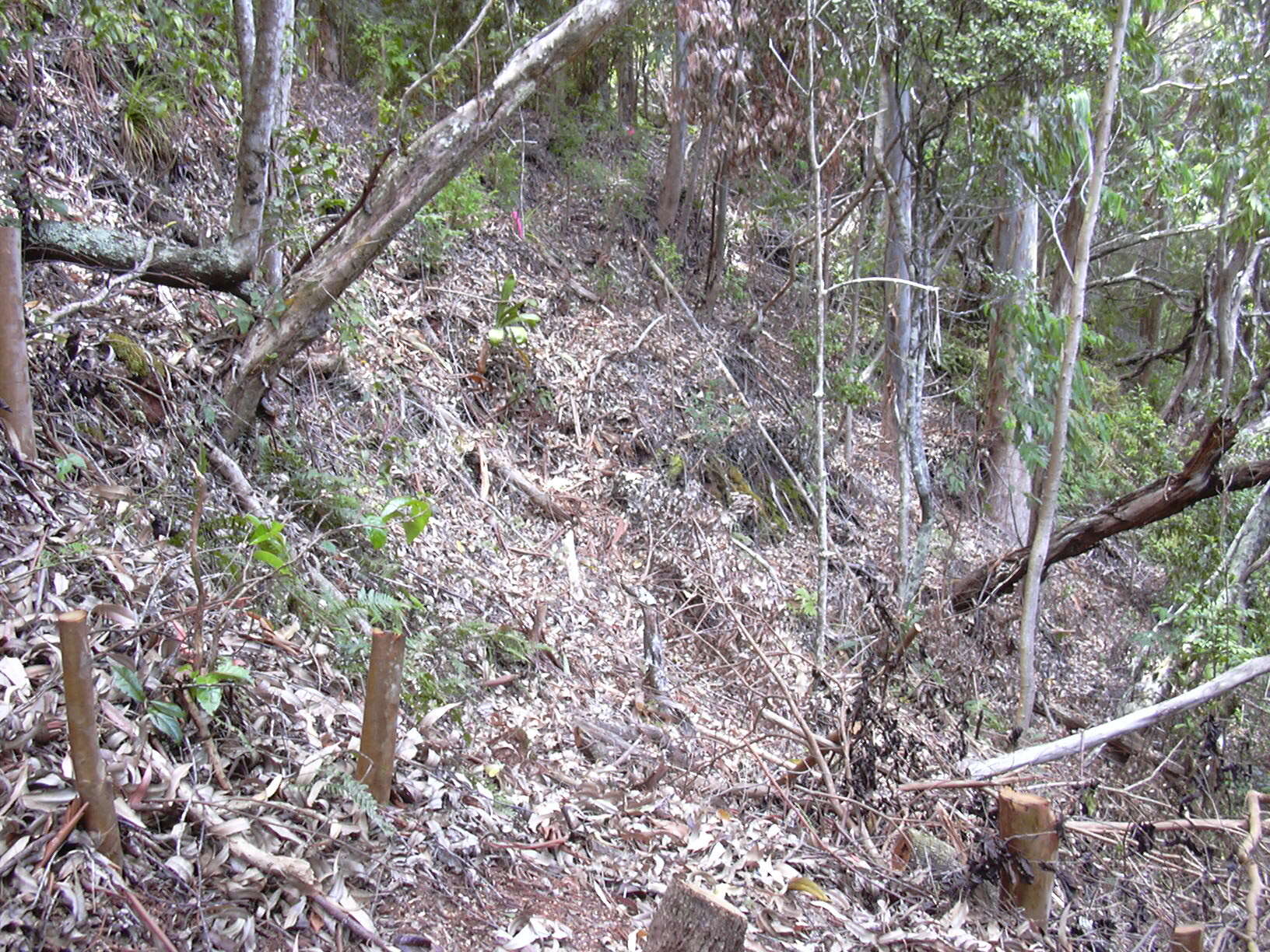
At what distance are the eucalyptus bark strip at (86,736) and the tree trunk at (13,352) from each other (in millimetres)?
1590

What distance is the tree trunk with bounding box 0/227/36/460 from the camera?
125 inches

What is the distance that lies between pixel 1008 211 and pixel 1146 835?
7.36 meters

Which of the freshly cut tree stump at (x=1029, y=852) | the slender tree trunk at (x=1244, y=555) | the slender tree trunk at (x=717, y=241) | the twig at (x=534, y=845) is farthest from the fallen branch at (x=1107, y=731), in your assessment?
the slender tree trunk at (x=717, y=241)

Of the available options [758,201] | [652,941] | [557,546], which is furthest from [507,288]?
[652,941]

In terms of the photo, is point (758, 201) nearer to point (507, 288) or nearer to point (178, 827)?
point (507, 288)

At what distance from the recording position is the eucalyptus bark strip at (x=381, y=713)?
114 inches

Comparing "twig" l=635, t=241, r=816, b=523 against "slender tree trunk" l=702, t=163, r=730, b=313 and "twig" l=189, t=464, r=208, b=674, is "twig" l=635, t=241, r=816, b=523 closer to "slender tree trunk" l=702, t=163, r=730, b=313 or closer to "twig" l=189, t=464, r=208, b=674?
"slender tree trunk" l=702, t=163, r=730, b=313

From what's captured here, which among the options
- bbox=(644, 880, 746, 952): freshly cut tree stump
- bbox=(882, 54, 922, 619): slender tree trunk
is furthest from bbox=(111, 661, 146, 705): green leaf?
bbox=(882, 54, 922, 619): slender tree trunk

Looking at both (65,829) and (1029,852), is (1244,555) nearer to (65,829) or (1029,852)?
(1029,852)

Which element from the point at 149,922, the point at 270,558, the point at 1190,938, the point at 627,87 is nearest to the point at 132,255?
the point at 270,558

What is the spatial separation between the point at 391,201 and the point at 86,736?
3.12m

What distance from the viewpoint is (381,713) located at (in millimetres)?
2971

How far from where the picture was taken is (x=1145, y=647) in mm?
8016

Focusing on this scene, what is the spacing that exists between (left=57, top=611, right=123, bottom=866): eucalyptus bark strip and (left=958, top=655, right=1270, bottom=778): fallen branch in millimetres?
3732
